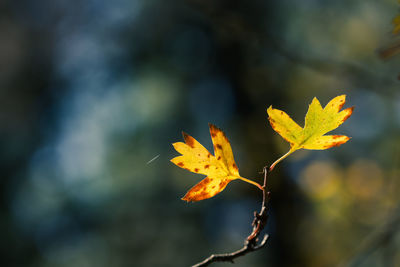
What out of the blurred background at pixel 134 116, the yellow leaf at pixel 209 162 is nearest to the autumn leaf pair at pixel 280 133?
the yellow leaf at pixel 209 162

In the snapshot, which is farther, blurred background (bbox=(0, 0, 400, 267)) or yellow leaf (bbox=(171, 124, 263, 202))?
blurred background (bbox=(0, 0, 400, 267))

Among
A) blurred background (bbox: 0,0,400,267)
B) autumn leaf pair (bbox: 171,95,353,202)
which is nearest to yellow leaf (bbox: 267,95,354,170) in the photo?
autumn leaf pair (bbox: 171,95,353,202)

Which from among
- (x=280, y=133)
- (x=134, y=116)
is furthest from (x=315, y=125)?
(x=134, y=116)

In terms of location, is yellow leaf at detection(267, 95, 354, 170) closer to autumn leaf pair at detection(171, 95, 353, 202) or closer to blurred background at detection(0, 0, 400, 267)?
autumn leaf pair at detection(171, 95, 353, 202)

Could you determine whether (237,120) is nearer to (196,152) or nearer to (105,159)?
(105,159)

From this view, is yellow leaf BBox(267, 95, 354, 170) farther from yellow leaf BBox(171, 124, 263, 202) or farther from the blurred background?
the blurred background

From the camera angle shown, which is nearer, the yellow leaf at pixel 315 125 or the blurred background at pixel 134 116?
the yellow leaf at pixel 315 125

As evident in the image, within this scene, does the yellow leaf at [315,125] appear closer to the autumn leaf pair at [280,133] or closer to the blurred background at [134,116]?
the autumn leaf pair at [280,133]
